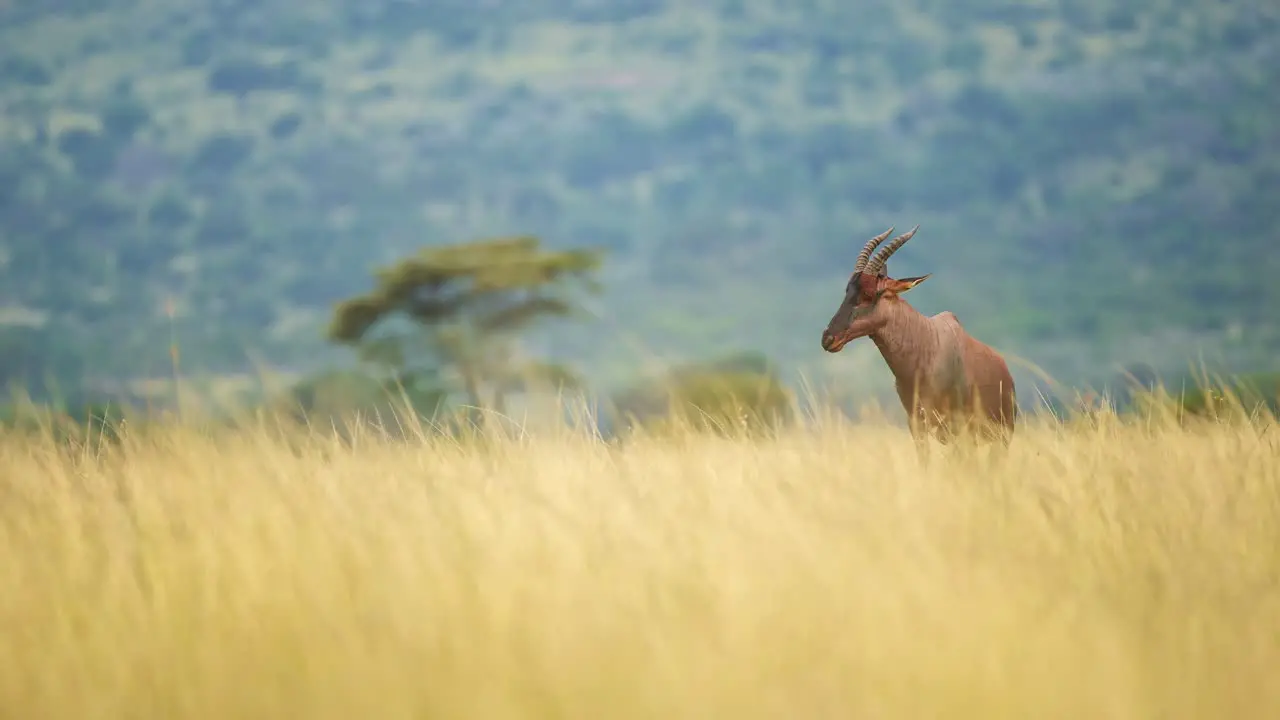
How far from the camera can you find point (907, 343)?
7.33 metres

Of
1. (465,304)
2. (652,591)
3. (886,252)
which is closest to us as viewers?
(652,591)

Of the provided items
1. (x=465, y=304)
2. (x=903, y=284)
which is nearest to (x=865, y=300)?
(x=903, y=284)

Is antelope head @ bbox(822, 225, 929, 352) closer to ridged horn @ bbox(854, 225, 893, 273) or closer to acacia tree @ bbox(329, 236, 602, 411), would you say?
ridged horn @ bbox(854, 225, 893, 273)

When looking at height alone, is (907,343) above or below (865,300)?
below

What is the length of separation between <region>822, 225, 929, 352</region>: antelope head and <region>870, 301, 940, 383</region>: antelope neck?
6cm

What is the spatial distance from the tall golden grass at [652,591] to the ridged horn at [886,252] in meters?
1.80

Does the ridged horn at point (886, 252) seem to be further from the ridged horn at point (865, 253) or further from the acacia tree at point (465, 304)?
the acacia tree at point (465, 304)

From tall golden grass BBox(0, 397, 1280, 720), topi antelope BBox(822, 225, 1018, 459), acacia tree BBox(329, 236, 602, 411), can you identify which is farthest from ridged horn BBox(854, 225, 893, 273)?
acacia tree BBox(329, 236, 602, 411)

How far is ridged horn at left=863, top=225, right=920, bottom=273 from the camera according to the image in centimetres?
703

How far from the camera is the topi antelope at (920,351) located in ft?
23.5

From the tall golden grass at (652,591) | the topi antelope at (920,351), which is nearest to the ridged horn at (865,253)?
the topi antelope at (920,351)

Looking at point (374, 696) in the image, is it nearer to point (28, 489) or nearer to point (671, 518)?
point (671, 518)

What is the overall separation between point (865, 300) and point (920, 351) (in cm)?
45

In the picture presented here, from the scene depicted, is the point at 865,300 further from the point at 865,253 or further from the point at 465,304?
the point at 465,304
